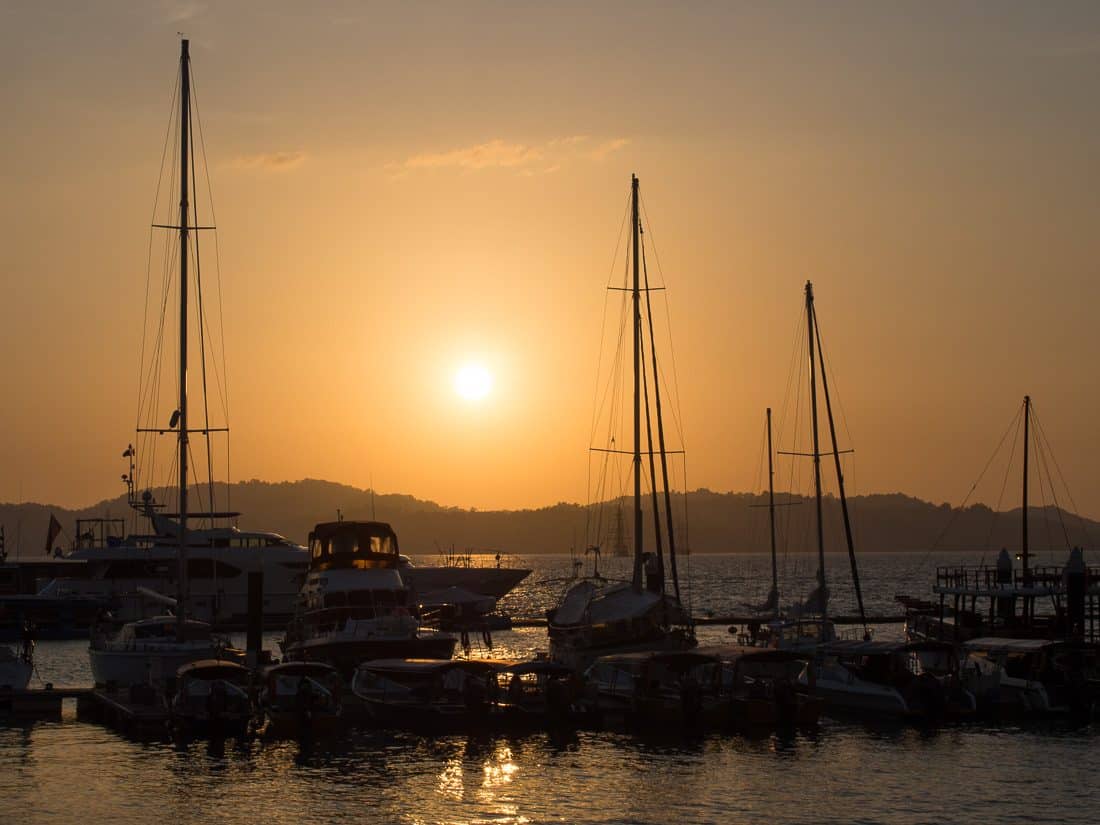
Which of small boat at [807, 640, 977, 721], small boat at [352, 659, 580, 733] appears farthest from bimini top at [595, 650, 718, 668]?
small boat at [807, 640, 977, 721]

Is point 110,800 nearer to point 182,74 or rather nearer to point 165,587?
point 182,74

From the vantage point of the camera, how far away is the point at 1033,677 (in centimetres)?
4934

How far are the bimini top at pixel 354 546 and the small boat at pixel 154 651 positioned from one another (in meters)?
5.54

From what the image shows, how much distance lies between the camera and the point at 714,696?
45.0 metres

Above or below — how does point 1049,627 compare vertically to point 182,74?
below

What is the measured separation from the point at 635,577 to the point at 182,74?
26395 millimetres

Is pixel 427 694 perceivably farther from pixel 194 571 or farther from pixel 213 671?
pixel 194 571

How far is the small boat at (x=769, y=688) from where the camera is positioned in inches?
1735

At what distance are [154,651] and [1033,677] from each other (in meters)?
31.6

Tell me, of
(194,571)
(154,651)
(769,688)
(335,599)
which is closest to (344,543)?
(335,599)

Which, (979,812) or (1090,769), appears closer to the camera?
(979,812)

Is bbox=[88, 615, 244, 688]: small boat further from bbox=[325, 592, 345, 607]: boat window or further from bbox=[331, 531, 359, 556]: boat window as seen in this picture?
bbox=[331, 531, 359, 556]: boat window

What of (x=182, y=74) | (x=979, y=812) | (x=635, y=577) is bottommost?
(x=979, y=812)

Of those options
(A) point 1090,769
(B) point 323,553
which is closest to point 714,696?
(A) point 1090,769
